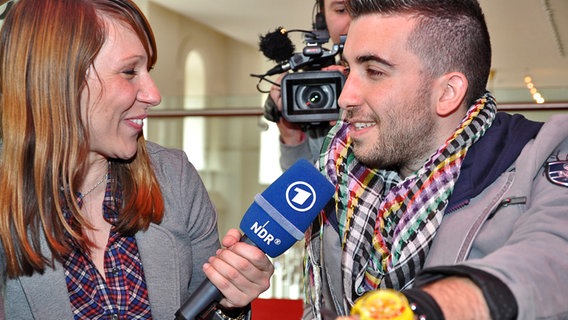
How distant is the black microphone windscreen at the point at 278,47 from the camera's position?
1.93 meters

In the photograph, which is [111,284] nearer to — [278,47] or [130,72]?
[130,72]

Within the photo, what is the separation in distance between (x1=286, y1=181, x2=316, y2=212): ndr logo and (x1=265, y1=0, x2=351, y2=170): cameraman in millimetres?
748

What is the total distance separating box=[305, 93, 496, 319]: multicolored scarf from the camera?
130 cm

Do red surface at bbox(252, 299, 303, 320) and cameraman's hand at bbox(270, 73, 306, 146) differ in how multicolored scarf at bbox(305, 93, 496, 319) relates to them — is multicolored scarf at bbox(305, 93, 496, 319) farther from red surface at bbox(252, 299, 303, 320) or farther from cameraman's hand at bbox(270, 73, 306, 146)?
red surface at bbox(252, 299, 303, 320)

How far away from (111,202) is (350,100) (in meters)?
0.52

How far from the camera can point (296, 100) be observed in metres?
1.84

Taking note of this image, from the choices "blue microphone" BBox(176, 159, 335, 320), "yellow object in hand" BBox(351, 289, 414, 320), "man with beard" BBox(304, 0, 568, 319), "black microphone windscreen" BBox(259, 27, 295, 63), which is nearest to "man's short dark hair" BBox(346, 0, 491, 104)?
"man with beard" BBox(304, 0, 568, 319)

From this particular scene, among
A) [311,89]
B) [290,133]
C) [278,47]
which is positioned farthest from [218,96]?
[311,89]

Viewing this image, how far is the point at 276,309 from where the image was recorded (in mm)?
2352

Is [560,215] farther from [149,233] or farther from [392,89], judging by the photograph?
[149,233]

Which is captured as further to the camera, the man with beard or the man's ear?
the man's ear

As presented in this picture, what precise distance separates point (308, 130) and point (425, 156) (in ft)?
2.19

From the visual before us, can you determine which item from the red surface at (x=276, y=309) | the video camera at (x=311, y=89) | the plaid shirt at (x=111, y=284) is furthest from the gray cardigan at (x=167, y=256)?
the red surface at (x=276, y=309)

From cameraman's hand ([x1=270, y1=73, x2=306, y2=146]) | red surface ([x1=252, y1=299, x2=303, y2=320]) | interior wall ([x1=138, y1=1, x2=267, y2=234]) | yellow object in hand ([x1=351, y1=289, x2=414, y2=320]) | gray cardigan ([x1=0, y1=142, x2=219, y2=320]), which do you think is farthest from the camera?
interior wall ([x1=138, y1=1, x2=267, y2=234])
